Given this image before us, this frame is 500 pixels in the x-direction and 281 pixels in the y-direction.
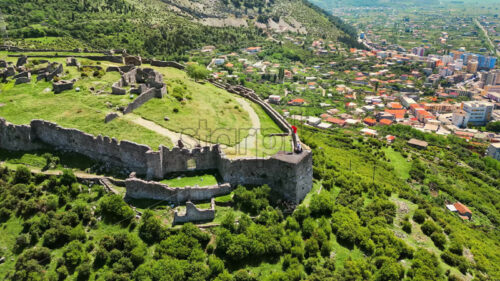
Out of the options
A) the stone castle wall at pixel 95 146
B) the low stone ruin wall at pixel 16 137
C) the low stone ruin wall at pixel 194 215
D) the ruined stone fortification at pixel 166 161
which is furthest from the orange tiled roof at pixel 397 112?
the low stone ruin wall at pixel 16 137

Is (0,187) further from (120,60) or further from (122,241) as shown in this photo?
(120,60)

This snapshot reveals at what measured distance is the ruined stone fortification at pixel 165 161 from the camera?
99.9ft

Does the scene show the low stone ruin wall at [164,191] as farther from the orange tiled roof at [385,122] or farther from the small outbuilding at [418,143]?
the orange tiled roof at [385,122]

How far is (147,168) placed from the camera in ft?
101

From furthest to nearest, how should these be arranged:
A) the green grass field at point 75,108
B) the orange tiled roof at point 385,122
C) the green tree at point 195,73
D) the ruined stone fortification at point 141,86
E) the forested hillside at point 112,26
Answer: the orange tiled roof at point 385,122, the forested hillside at point 112,26, the green tree at point 195,73, the ruined stone fortification at point 141,86, the green grass field at point 75,108

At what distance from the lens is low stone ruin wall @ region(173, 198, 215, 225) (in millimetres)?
28109

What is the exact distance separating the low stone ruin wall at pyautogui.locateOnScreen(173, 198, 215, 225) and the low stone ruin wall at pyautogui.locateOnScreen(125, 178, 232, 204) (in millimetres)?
1642

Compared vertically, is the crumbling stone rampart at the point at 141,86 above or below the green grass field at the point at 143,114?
above

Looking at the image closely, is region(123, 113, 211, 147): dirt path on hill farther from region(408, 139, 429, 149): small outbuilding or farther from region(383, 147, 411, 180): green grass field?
region(408, 139, 429, 149): small outbuilding

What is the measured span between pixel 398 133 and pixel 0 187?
88.6 m

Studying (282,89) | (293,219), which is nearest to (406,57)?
(282,89)

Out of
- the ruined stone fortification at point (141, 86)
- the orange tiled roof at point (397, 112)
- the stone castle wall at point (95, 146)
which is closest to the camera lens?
the stone castle wall at point (95, 146)

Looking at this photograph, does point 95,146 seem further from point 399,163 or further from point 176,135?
point 399,163

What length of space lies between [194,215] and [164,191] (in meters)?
3.38
